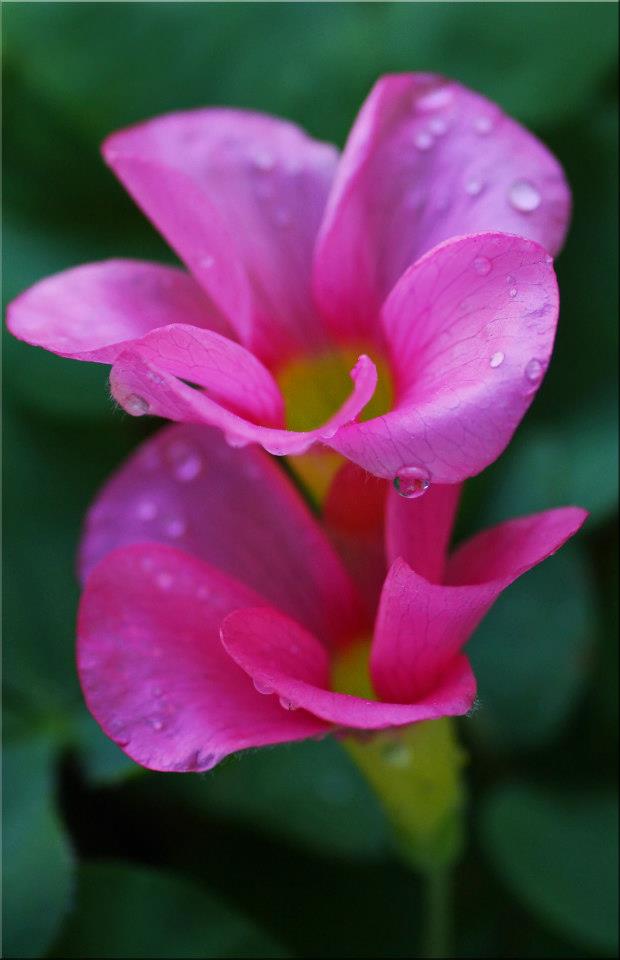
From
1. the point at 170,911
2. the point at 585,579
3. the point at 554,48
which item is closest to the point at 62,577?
the point at 170,911

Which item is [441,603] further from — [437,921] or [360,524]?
[437,921]

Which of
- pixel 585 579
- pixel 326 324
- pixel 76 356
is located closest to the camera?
pixel 76 356

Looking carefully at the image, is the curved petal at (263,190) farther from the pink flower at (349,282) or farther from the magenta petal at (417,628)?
the magenta petal at (417,628)

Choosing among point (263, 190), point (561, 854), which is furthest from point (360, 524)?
point (561, 854)

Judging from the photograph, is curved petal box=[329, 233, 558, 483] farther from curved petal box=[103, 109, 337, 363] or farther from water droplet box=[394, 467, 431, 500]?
curved petal box=[103, 109, 337, 363]

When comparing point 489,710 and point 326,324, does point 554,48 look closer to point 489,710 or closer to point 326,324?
point 326,324
